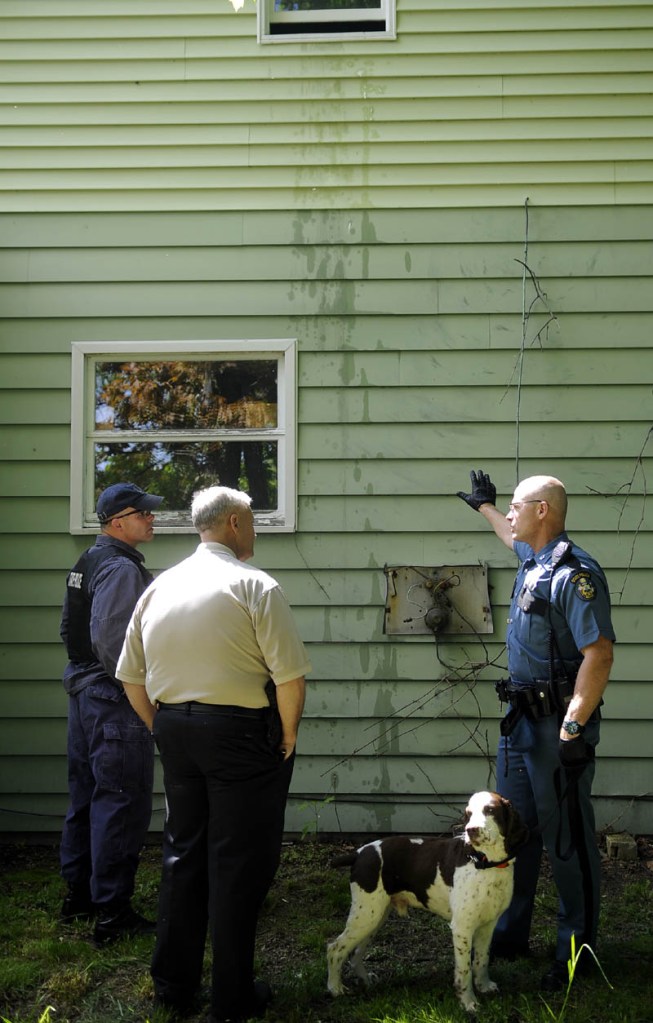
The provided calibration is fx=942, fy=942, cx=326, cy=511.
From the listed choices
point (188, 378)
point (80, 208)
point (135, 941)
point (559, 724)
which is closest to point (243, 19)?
point (80, 208)

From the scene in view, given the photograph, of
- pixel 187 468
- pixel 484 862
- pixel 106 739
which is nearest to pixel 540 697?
pixel 484 862

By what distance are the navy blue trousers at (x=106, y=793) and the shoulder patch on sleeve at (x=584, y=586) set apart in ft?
6.39

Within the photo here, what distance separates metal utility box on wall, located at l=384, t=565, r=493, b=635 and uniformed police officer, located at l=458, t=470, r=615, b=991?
1453 millimetres

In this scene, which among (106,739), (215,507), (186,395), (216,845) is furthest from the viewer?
(186,395)

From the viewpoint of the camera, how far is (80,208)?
18.0ft

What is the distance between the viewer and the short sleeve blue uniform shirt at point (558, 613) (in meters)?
3.44

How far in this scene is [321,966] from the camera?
372 cm

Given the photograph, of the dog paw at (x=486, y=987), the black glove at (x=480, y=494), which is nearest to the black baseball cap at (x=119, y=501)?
the black glove at (x=480, y=494)

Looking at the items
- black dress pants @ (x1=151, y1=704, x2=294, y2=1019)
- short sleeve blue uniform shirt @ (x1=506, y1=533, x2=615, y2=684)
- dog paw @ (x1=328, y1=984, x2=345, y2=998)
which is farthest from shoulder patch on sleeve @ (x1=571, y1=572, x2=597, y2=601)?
dog paw @ (x1=328, y1=984, x2=345, y2=998)

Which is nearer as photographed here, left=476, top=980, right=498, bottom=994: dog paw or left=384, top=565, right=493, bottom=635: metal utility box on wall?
left=476, top=980, right=498, bottom=994: dog paw

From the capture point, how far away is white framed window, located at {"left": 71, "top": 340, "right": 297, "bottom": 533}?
5.42 meters

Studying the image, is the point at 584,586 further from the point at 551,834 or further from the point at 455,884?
the point at 455,884

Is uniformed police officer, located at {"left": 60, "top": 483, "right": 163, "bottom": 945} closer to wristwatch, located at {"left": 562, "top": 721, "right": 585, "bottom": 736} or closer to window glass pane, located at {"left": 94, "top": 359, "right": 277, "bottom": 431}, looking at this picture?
window glass pane, located at {"left": 94, "top": 359, "right": 277, "bottom": 431}

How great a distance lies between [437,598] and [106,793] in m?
2.11
